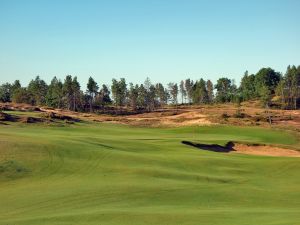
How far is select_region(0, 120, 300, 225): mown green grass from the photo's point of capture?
74.5 feet

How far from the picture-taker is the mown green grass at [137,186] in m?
22.7

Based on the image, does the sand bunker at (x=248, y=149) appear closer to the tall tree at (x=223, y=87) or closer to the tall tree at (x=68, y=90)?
the tall tree at (x=68, y=90)

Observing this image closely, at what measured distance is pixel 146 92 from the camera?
16262 centimetres

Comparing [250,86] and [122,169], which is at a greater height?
[250,86]

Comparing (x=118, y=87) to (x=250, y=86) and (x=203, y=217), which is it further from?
(x=203, y=217)

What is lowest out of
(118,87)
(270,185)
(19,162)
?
(270,185)

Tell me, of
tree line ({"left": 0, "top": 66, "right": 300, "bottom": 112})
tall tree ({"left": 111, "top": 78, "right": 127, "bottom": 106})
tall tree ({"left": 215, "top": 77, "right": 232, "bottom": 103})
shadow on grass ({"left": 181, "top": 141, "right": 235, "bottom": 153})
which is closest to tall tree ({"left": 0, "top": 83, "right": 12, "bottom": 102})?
tree line ({"left": 0, "top": 66, "right": 300, "bottom": 112})

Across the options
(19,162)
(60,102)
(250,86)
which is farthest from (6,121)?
(250,86)

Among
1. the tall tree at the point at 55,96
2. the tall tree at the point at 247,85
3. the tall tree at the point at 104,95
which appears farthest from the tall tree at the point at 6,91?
the tall tree at the point at 247,85

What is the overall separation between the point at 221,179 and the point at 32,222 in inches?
700

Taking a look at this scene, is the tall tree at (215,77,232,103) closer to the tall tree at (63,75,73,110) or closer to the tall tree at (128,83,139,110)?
the tall tree at (128,83,139,110)

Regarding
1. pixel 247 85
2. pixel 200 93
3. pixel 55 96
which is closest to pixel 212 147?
pixel 55 96

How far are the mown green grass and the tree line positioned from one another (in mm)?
90562

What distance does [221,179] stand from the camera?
113 feet
